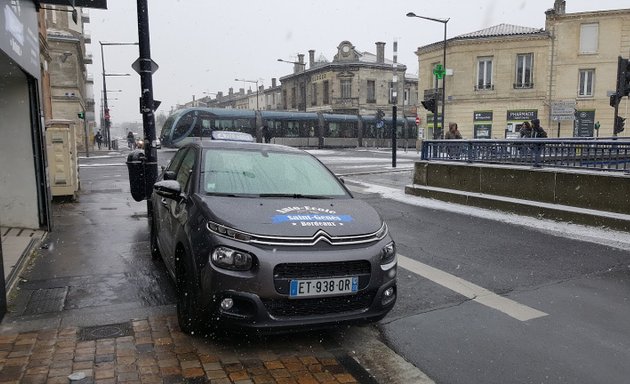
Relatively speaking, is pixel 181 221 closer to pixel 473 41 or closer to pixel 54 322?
pixel 54 322

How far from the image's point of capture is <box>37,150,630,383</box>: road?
3576 mm

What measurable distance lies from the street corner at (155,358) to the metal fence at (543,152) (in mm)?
6858

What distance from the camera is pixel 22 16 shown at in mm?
6582

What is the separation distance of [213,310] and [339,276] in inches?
37.4

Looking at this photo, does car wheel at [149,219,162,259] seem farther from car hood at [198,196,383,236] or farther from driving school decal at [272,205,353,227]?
driving school decal at [272,205,353,227]

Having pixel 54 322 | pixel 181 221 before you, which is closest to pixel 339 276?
pixel 181 221

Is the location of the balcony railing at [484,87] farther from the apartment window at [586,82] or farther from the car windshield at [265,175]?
the car windshield at [265,175]

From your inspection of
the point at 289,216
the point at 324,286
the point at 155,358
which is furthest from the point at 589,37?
the point at 155,358

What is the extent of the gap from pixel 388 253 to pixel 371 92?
5819 centimetres

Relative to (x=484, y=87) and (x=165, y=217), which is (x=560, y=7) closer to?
(x=484, y=87)

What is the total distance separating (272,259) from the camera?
341 cm

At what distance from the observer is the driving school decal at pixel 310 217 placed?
12.2ft

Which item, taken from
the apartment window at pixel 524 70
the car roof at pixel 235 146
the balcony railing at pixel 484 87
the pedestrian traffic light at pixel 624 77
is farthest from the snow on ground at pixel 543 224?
the apartment window at pixel 524 70

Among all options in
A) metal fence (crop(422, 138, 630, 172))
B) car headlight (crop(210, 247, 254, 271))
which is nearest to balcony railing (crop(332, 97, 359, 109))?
metal fence (crop(422, 138, 630, 172))
